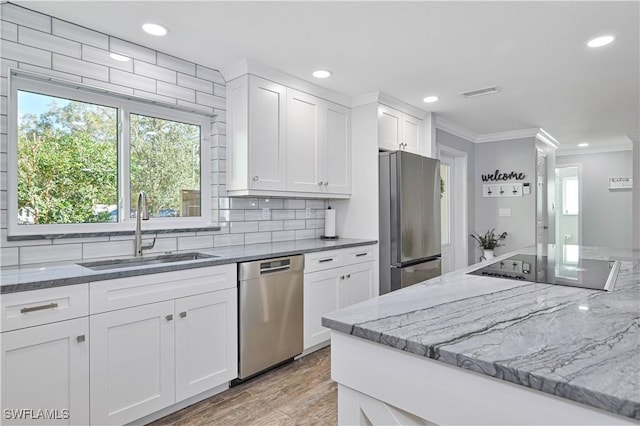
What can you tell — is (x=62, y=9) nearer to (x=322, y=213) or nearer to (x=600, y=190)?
(x=322, y=213)

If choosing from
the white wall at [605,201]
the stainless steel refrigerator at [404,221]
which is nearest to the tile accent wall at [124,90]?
the stainless steel refrigerator at [404,221]

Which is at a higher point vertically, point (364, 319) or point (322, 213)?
point (322, 213)

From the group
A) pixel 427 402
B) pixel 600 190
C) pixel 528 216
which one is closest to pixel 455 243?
pixel 528 216

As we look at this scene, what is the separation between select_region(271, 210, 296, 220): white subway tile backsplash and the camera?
11.0 feet

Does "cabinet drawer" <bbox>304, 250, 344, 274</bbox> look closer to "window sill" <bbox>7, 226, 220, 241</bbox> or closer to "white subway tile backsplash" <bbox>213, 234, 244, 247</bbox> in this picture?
"white subway tile backsplash" <bbox>213, 234, 244, 247</bbox>

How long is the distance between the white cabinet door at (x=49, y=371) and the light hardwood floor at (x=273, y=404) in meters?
0.49

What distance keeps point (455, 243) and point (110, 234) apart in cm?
463

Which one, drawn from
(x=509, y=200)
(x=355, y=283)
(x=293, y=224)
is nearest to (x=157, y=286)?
(x=293, y=224)

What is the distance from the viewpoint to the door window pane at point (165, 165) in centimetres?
259

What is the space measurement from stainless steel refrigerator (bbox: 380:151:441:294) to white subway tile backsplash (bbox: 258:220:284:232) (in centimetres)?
97

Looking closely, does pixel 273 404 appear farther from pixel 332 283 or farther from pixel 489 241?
pixel 489 241

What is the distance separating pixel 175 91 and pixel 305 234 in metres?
1.73

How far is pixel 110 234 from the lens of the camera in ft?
7.55

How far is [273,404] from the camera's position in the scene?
7.23ft
